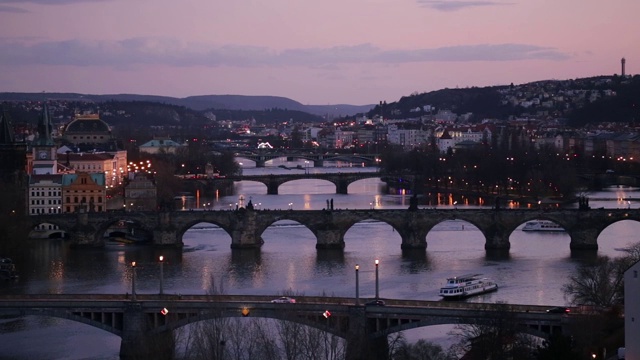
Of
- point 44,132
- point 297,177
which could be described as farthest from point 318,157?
point 44,132

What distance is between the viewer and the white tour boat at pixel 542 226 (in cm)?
3491

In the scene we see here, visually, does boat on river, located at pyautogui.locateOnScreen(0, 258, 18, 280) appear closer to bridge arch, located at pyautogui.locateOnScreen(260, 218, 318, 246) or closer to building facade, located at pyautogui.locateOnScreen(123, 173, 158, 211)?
bridge arch, located at pyautogui.locateOnScreen(260, 218, 318, 246)

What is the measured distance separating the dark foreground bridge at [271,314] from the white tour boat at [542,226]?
15542 millimetres

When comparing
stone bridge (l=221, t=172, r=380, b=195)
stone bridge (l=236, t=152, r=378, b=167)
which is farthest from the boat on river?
stone bridge (l=236, t=152, r=378, b=167)

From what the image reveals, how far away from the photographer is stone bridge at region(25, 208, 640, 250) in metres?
31.5

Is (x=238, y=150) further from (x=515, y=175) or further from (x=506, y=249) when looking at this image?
(x=506, y=249)

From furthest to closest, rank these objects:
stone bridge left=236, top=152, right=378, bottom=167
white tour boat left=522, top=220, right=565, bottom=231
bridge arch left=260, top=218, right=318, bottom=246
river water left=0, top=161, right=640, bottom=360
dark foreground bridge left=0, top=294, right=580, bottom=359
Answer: stone bridge left=236, top=152, right=378, bottom=167, white tour boat left=522, top=220, right=565, bottom=231, bridge arch left=260, top=218, right=318, bottom=246, river water left=0, top=161, right=640, bottom=360, dark foreground bridge left=0, top=294, right=580, bottom=359

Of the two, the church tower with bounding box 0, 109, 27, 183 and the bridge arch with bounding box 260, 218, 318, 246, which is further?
the church tower with bounding box 0, 109, 27, 183

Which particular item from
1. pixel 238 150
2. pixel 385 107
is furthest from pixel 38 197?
pixel 385 107

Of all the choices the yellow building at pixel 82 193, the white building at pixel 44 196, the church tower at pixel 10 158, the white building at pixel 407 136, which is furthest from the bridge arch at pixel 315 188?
the white building at pixel 407 136

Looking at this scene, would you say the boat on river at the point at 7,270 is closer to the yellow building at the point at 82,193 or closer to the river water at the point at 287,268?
the river water at the point at 287,268

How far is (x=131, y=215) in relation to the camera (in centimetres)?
3347

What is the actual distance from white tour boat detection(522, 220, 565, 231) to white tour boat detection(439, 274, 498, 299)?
389 inches

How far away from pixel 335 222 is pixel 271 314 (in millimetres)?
12893
